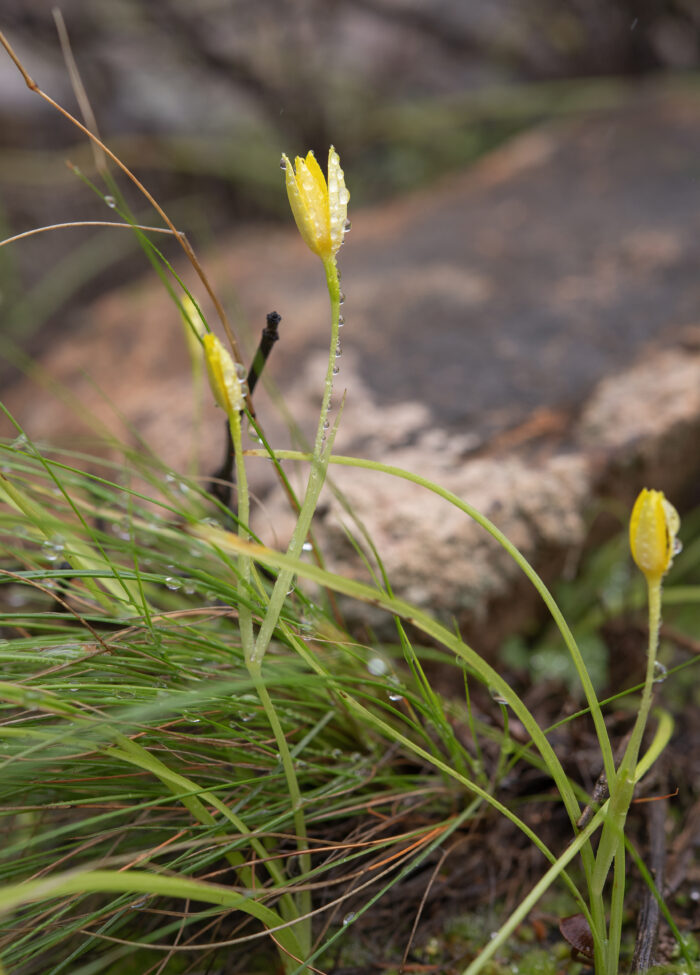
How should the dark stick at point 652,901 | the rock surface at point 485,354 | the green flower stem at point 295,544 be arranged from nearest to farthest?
the green flower stem at point 295,544 → the dark stick at point 652,901 → the rock surface at point 485,354

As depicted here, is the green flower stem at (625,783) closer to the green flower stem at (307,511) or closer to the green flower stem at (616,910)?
the green flower stem at (616,910)

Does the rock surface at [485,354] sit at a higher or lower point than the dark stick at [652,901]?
higher

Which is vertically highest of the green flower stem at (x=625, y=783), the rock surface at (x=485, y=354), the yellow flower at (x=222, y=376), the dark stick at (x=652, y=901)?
the rock surface at (x=485, y=354)

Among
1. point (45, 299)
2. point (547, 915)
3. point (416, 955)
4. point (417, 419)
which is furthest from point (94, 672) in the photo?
point (45, 299)

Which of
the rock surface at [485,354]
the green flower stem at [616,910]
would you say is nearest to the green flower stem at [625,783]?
the green flower stem at [616,910]

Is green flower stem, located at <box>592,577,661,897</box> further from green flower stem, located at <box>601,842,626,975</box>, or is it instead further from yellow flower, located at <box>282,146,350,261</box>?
yellow flower, located at <box>282,146,350,261</box>

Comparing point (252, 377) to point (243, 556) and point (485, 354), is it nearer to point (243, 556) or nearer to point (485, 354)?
point (243, 556)

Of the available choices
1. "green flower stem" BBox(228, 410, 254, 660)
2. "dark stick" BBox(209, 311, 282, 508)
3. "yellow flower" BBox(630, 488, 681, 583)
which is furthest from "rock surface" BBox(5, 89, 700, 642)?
"yellow flower" BBox(630, 488, 681, 583)
